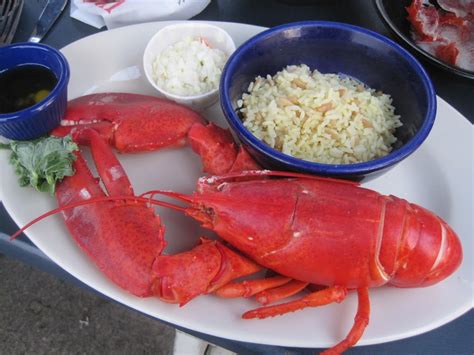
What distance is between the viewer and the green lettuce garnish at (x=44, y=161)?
1029 mm

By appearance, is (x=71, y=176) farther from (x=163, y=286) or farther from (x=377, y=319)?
(x=377, y=319)

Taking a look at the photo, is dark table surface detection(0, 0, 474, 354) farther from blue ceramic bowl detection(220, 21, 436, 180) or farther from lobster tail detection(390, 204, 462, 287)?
lobster tail detection(390, 204, 462, 287)

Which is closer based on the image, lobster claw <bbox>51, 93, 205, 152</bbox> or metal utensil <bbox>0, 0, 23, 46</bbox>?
lobster claw <bbox>51, 93, 205, 152</bbox>

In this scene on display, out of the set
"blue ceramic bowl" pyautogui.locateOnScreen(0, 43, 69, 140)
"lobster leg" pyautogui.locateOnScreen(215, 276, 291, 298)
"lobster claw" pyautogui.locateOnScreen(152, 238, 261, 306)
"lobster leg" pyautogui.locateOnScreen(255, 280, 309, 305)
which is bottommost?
"lobster leg" pyautogui.locateOnScreen(255, 280, 309, 305)

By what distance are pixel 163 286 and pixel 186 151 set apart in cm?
40

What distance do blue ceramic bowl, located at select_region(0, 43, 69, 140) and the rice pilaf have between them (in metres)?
0.41

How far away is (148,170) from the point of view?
1.17 m

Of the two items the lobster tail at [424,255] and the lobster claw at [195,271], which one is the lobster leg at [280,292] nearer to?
the lobster claw at [195,271]

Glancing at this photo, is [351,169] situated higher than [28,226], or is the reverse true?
[351,169]

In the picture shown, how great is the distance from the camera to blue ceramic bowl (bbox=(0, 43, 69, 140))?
1024 mm

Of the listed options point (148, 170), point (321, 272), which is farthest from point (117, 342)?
point (321, 272)

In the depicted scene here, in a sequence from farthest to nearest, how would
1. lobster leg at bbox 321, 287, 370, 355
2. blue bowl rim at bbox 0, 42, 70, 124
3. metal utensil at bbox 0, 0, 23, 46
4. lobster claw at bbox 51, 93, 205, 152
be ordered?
1. metal utensil at bbox 0, 0, 23, 46
2. lobster claw at bbox 51, 93, 205, 152
3. blue bowl rim at bbox 0, 42, 70, 124
4. lobster leg at bbox 321, 287, 370, 355

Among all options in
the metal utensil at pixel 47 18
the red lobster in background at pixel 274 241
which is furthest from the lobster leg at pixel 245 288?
the metal utensil at pixel 47 18

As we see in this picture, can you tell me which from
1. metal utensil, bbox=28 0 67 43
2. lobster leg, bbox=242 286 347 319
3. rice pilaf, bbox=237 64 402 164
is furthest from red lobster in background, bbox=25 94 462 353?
metal utensil, bbox=28 0 67 43
